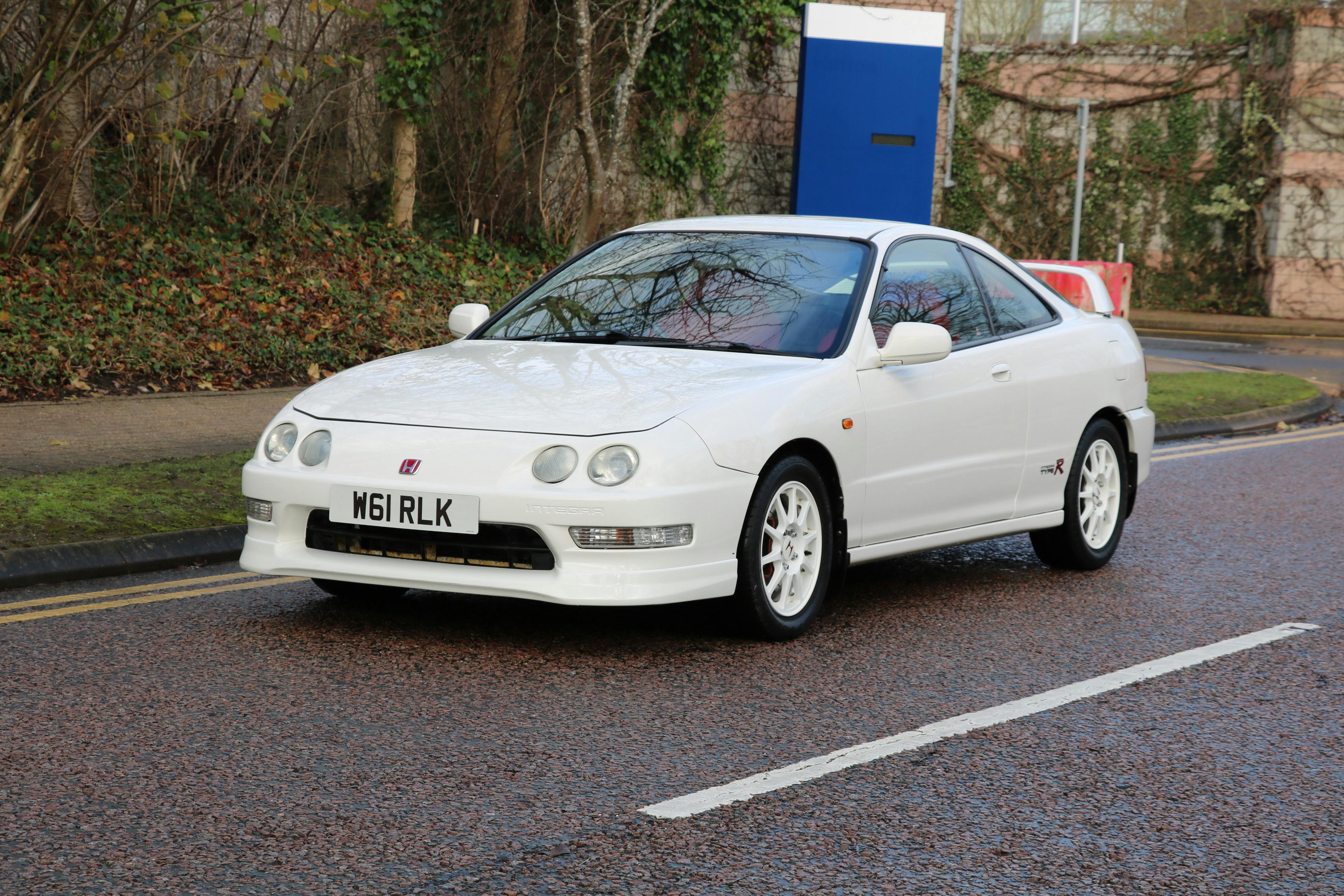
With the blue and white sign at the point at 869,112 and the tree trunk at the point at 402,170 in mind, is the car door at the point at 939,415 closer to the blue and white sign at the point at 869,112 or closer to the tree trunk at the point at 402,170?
the tree trunk at the point at 402,170

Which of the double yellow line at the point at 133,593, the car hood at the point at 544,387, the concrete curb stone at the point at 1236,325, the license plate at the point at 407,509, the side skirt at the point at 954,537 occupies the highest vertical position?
the car hood at the point at 544,387

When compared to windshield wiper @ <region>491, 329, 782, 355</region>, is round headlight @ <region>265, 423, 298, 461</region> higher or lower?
lower

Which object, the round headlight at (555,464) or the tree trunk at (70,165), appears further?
the tree trunk at (70,165)

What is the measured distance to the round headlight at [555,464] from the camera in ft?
17.5

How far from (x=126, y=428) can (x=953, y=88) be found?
59.0ft

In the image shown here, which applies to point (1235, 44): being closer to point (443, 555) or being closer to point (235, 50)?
point (235, 50)

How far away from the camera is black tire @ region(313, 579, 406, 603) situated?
631cm

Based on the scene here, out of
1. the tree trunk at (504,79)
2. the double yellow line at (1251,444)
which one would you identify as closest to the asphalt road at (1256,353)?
the double yellow line at (1251,444)

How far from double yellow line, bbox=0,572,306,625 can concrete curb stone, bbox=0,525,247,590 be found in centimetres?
28

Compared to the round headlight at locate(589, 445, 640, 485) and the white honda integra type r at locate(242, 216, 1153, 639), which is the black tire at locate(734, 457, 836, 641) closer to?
the white honda integra type r at locate(242, 216, 1153, 639)

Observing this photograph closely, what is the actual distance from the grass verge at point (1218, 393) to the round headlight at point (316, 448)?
8.69 meters

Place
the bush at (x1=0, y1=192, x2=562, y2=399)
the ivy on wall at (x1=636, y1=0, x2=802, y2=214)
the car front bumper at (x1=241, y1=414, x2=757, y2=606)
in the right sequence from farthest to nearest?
the ivy on wall at (x1=636, y1=0, x2=802, y2=214)
the bush at (x1=0, y1=192, x2=562, y2=399)
the car front bumper at (x1=241, y1=414, x2=757, y2=606)

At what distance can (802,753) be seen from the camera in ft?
15.0

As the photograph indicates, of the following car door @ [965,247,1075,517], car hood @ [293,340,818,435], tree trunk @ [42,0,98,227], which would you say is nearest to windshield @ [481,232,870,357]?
car hood @ [293,340,818,435]
